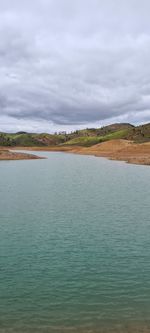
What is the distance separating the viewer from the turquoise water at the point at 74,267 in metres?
18.4

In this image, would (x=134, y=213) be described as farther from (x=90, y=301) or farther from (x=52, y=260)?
(x=90, y=301)

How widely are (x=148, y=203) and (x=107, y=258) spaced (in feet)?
81.4

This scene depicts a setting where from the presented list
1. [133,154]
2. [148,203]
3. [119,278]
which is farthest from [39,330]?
[133,154]

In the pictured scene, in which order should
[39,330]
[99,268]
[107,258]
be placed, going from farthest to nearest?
1. [107,258]
2. [99,268]
3. [39,330]

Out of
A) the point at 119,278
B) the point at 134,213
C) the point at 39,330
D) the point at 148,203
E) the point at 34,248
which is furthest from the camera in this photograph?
the point at 148,203

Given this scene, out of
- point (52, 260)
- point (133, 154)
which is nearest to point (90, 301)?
point (52, 260)

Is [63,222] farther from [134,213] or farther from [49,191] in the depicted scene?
[49,191]

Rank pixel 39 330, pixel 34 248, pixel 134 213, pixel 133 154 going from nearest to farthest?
pixel 39 330 → pixel 34 248 → pixel 134 213 → pixel 133 154

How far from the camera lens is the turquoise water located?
18359 mm

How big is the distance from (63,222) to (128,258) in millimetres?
12591

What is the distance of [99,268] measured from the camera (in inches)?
1005

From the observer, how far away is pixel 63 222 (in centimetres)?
3903

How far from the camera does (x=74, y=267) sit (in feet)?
84.3

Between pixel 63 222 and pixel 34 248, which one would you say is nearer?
pixel 34 248
